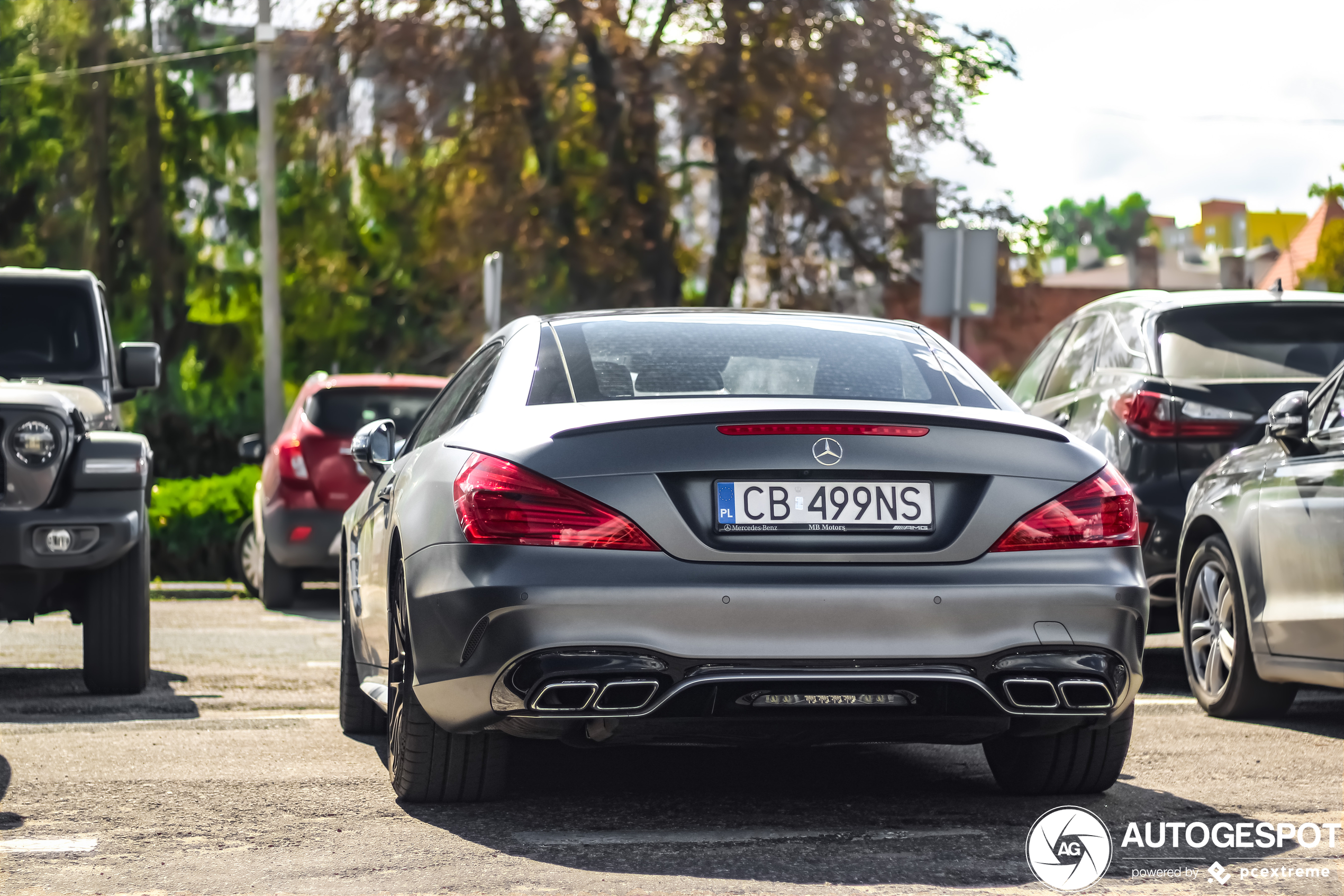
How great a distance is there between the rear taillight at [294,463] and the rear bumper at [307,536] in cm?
21

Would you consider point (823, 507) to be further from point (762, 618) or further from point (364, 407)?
point (364, 407)

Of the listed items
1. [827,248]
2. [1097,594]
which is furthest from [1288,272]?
[1097,594]

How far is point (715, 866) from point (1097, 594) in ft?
3.87

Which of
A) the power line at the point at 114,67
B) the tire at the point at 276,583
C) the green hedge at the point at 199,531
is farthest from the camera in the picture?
the power line at the point at 114,67

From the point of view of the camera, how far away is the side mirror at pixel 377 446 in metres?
6.77

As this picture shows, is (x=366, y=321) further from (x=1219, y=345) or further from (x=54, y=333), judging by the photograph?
(x=1219, y=345)

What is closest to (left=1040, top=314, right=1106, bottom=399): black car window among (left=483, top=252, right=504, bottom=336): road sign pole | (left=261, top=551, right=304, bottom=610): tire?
(left=261, top=551, right=304, bottom=610): tire

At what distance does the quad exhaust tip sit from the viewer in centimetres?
469

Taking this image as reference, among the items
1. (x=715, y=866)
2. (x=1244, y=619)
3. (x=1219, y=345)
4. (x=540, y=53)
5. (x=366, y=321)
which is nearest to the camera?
(x=715, y=866)

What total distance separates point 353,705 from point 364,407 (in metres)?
6.60

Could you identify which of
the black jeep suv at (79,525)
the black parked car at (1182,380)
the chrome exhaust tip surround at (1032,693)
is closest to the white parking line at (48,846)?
the chrome exhaust tip surround at (1032,693)

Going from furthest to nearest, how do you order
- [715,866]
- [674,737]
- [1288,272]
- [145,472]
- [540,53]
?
[1288,272] < [540,53] < [145,472] < [674,737] < [715,866]

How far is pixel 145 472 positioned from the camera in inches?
326

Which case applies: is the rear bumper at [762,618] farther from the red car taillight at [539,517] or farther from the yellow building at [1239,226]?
the yellow building at [1239,226]
